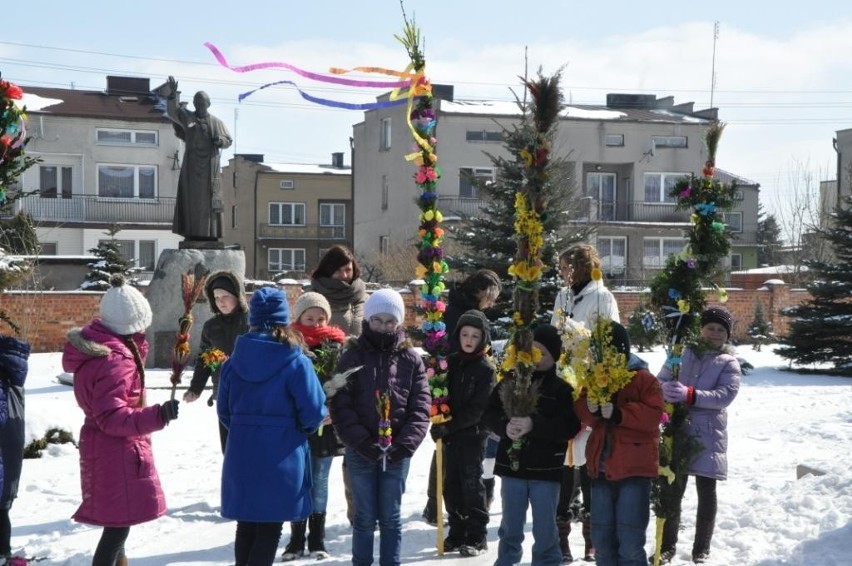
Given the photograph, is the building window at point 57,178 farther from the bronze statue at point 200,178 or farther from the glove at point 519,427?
the glove at point 519,427

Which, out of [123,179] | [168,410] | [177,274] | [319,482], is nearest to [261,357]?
[168,410]

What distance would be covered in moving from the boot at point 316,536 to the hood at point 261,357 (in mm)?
1602

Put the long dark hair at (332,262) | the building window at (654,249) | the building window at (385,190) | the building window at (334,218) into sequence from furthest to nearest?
the building window at (334,218) < the building window at (385,190) < the building window at (654,249) < the long dark hair at (332,262)

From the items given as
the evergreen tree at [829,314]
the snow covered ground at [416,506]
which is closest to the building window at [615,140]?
the evergreen tree at [829,314]

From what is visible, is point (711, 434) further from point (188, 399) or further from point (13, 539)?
point (13, 539)

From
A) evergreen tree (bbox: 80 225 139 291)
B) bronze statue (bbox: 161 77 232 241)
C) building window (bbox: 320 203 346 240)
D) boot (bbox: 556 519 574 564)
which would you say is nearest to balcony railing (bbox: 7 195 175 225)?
evergreen tree (bbox: 80 225 139 291)

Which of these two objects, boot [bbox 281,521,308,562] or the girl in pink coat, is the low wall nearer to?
boot [bbox 281,521,308,562]

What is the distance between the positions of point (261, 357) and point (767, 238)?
65.3m

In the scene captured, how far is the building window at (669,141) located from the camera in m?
47.1

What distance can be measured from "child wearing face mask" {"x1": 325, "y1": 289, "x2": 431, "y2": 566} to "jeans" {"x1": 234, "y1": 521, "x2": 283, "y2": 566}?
618mm

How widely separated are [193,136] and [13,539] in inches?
435

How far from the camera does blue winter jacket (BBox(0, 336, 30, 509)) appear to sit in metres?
5.81

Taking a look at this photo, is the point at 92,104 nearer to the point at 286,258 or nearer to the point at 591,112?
the point at 286,258

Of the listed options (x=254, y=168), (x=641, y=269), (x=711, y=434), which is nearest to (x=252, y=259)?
→ (x=254, y=168)
